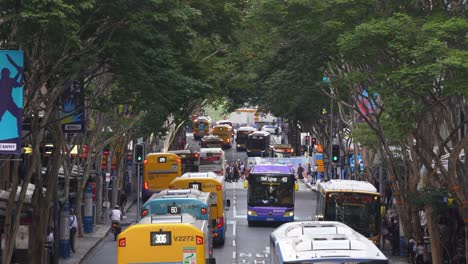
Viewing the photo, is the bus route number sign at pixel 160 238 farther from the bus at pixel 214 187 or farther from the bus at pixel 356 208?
the bus at pixel 214 187

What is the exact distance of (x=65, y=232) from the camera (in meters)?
37.4

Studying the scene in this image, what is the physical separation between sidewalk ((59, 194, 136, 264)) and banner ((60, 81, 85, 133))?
620 centimetres

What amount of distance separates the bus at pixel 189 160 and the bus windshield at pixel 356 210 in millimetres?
30596

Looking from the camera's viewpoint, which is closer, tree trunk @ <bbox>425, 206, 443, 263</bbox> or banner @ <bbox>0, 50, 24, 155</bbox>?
banner @ <bbox>0, 50, 24, 155</bbox>

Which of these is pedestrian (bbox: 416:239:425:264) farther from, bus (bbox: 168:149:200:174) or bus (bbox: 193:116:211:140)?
bus (bbox: 193:116:211:140)

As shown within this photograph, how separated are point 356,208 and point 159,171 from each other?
23.4 meters

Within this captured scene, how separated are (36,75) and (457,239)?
16761 millimetres

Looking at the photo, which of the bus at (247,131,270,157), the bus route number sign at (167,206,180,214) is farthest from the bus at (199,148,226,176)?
the bus route number sign at (167,206,180,214)

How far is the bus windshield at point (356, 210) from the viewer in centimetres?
3653

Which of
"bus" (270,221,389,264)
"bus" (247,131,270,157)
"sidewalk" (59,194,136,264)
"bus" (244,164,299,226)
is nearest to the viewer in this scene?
"bus" (270,221,389,264)

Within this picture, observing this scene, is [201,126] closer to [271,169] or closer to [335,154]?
[335,154]

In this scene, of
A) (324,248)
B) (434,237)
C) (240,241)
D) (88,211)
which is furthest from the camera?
(88,211)

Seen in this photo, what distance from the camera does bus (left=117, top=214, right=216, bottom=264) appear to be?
1938 cm

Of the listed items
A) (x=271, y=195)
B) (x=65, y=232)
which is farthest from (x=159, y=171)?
(x=65, y=232)
